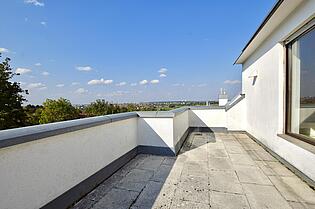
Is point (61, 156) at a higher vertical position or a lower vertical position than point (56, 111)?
higher

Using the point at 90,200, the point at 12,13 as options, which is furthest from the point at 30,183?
the point at 12,13

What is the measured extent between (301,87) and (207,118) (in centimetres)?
378

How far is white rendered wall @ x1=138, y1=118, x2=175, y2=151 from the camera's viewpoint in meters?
3.79

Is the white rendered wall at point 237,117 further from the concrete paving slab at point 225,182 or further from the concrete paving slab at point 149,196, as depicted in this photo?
the concrete paving slab at point 149,196

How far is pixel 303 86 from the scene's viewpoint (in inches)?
121

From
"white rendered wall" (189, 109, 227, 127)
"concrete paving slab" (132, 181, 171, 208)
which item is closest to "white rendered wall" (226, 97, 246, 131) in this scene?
"white rendered wall" (189, 109, 227, 127)

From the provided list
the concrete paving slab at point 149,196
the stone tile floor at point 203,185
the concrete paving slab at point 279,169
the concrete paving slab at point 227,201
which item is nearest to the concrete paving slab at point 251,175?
the stone tile floor at point 203,185

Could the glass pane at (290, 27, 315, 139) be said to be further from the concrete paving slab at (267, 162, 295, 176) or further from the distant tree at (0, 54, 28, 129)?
the distant tree at (0, 54, 28, 129)

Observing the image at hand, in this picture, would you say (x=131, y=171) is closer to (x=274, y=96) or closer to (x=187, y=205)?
(x=187, y=205)

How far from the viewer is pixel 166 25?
11.0 m

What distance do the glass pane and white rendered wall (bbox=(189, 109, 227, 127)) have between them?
330cm

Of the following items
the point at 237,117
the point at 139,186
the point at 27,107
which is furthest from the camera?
the point at 27,107

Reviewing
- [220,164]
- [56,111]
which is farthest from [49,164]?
[56,111]

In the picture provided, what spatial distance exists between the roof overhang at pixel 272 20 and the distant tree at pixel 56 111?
60.1ft
